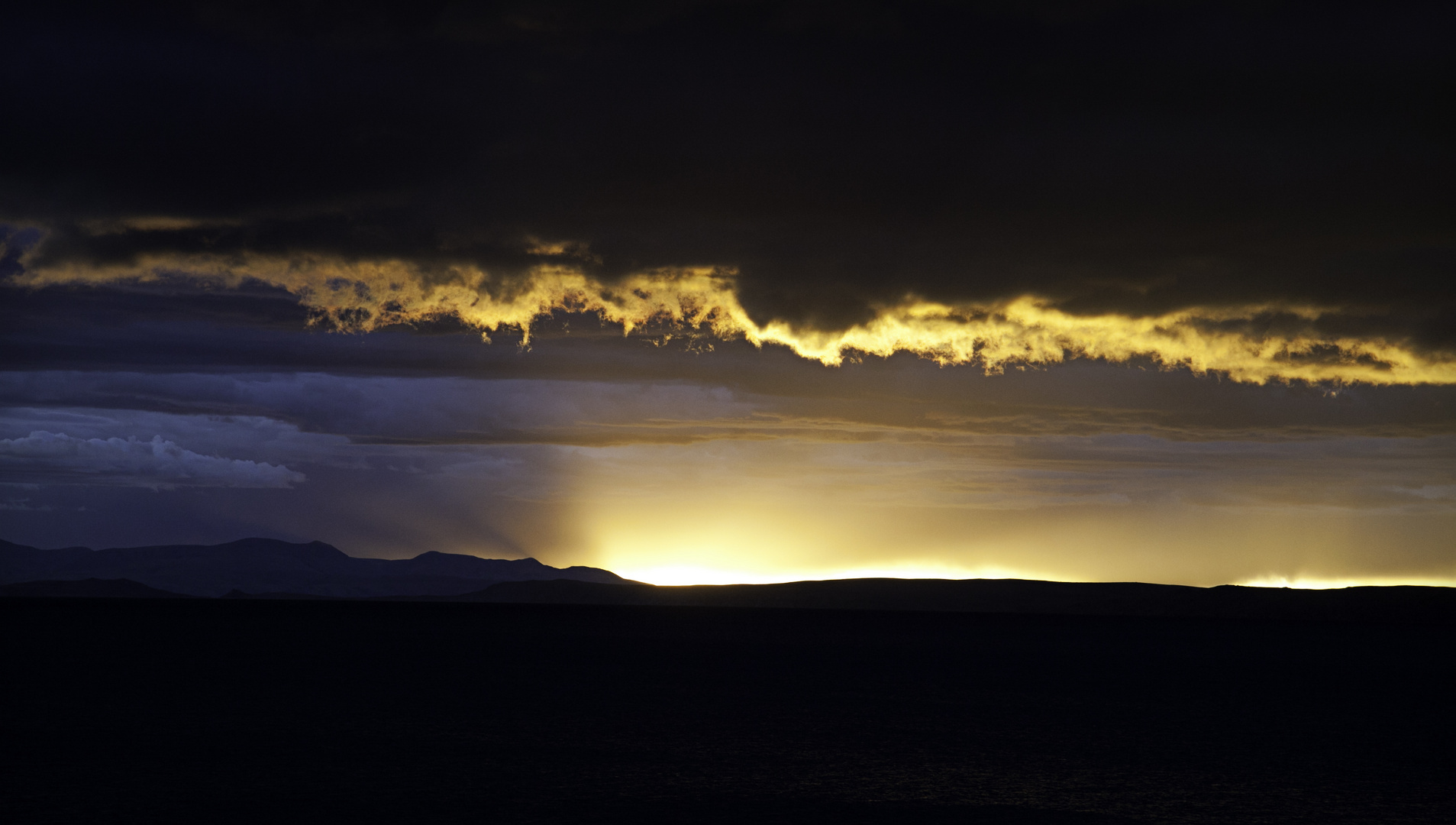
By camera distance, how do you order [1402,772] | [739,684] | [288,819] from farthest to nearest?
[739,684] → [1402,772] → [288,819]

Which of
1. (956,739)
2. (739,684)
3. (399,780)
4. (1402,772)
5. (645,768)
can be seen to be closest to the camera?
(399,780)

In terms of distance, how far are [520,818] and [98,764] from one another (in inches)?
626

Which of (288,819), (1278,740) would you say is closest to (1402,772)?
(1278,740)

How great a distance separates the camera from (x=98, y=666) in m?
78.6

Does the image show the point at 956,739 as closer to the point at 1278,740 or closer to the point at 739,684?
the point at 1278,740

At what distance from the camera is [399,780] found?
111 feet

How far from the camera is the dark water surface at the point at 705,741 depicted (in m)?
30.8

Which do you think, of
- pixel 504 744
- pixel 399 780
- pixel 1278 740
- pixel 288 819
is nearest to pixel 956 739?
pixel 1278 740

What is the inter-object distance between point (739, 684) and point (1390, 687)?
43869mm

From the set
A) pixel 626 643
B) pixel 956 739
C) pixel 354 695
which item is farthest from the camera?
pixel 626 643

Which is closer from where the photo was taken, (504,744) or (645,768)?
(645,768)

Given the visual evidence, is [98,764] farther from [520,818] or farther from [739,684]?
[739,684]

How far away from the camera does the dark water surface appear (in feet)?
101

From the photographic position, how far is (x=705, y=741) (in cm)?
4291
